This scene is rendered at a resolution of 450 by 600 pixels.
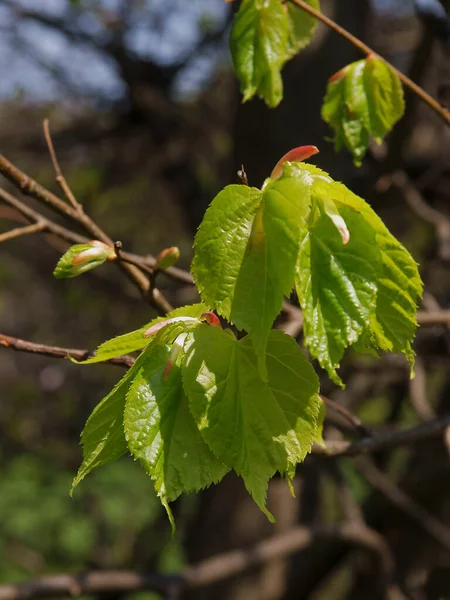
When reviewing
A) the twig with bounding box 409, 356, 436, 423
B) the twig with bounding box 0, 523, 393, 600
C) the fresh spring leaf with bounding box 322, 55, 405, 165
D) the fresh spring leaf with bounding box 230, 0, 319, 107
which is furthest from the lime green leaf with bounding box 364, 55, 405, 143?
the twig with bounding box 0, 523, 393, 600

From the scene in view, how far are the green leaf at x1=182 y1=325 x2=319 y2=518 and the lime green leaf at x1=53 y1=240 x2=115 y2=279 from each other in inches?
6.9

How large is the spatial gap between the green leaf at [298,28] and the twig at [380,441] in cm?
73

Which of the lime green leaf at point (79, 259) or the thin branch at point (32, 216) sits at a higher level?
the lime green leaf at point (79, 259)

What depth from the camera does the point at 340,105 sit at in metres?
1.15

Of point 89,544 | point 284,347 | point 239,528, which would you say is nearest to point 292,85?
point 239,528

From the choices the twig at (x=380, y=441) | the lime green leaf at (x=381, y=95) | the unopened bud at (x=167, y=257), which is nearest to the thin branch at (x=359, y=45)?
the lime green leaf at (x=381, y=95)

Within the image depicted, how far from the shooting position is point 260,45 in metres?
1.12

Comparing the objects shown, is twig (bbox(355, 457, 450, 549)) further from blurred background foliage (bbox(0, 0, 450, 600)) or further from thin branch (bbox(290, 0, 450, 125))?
thin branch (bbox(290, 0, 450, 125))

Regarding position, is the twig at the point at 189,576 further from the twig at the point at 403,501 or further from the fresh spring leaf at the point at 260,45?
the fresh spring leaf at the point at 260,45

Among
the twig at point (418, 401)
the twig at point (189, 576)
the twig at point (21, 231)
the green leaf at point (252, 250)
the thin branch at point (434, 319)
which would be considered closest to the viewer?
the green leaf at point (252, 250)

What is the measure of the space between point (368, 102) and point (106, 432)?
735 mm

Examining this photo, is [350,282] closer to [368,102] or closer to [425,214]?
[368,102]

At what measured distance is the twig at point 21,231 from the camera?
0.99 metres

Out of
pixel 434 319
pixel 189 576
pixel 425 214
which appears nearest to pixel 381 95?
pixel 434 319
